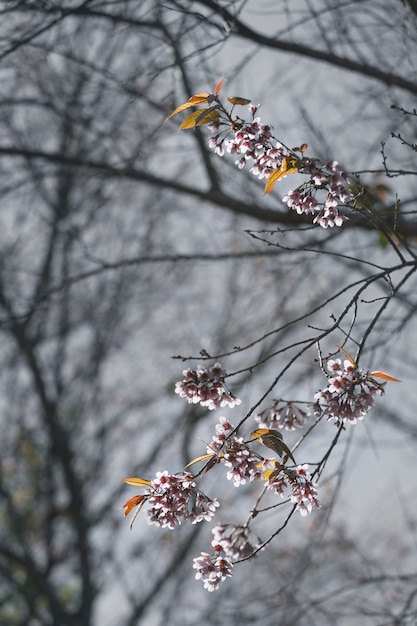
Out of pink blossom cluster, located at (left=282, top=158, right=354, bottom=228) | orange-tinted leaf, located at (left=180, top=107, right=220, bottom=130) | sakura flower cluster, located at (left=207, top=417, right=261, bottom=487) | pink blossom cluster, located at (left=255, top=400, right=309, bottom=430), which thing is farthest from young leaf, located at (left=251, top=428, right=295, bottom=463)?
orange-tinted leaf, located at (left=180, top=107, right=220, bottom=130)

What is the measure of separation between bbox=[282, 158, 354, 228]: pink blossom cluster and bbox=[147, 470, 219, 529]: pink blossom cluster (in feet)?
2.62

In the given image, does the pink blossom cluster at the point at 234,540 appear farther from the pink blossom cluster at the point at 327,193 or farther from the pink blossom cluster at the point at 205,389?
the pink blossom cluster at the point at 327,193

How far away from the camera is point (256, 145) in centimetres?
202

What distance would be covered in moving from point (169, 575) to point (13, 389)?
2.37 m

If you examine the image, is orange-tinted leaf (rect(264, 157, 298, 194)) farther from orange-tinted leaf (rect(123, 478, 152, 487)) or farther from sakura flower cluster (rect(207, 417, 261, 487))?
orange-tinted leaf (rect(123, 478, 152, 487))

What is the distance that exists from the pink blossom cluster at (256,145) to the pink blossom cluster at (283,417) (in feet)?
2.37

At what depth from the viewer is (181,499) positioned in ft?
6.02

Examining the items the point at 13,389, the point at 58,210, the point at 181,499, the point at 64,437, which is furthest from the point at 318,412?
the point at 13,389

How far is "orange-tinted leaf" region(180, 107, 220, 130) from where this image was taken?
2033 mm

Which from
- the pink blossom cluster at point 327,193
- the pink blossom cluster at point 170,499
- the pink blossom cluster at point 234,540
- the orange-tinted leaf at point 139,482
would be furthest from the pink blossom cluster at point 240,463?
the pink blossom cluster at point 327,193

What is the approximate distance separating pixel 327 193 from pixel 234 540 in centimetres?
107

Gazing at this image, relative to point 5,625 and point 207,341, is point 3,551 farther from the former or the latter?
point 207,341

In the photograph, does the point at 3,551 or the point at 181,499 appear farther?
the point at 3,551

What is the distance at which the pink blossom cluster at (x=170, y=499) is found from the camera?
71.9 inches
